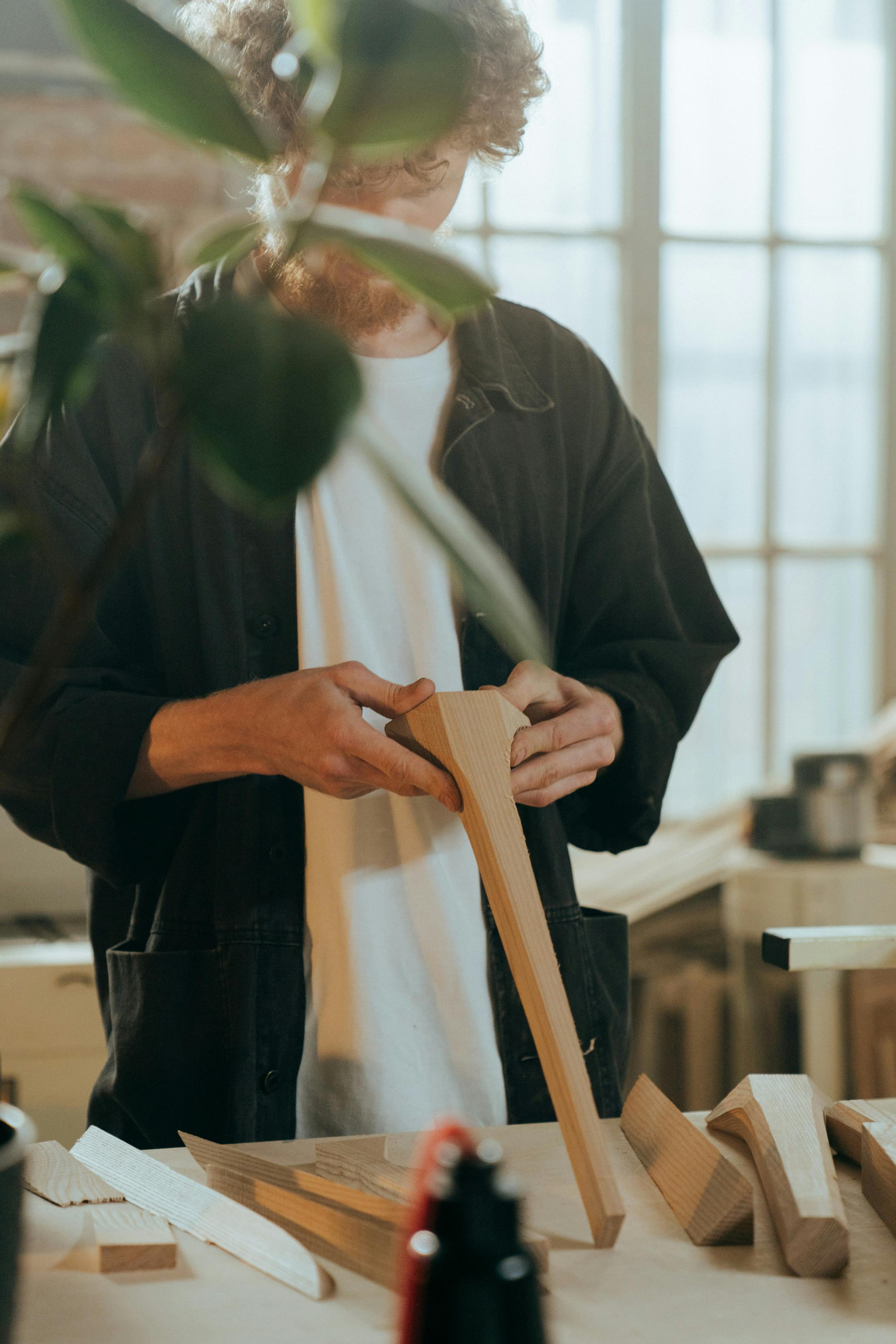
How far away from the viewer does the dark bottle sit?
322 millimetres

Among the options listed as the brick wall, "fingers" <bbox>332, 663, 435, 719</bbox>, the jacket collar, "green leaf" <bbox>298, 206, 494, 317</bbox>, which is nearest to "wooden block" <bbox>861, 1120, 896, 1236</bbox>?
"fingers" <bbox>332, 663, 435, 719</bbox>

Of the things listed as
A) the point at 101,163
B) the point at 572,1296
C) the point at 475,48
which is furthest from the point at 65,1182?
the point at 101,163

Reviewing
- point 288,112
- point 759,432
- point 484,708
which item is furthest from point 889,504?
point 484,708

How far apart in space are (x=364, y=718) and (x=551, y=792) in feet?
0.50

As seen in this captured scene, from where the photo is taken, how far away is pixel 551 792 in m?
0.84

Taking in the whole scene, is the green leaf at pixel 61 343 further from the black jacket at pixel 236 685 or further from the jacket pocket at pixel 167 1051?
the jacket pocket at pixel 167 1051

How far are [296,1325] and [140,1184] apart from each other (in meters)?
0.17

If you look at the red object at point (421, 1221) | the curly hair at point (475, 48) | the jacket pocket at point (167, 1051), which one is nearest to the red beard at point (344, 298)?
the curly hair at point (475, 48)

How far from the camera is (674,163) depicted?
2537mm

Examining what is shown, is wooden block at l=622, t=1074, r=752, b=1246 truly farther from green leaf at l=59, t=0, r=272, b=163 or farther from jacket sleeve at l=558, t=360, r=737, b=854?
green leaf at l=59, t=0, r=272, b=163

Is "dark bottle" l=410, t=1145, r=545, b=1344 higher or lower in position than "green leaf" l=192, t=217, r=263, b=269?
lower

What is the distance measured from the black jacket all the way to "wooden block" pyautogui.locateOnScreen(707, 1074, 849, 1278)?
0.96 feet

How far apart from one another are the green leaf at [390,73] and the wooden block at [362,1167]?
1.61 feet

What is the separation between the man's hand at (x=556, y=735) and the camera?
80 cm
